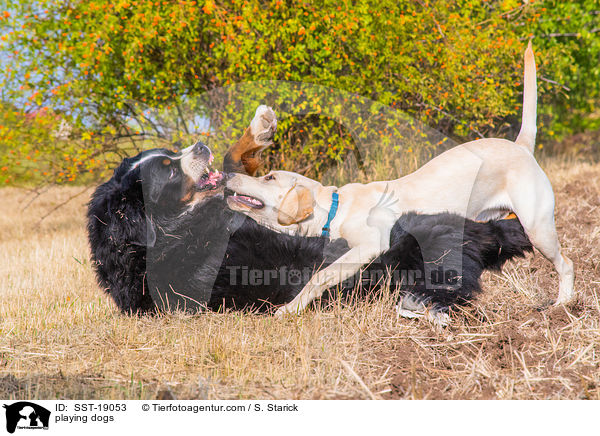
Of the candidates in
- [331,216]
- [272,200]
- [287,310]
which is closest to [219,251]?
[272,200]

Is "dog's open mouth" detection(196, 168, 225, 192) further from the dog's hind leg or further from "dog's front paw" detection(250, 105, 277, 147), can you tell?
the dog's hind leg

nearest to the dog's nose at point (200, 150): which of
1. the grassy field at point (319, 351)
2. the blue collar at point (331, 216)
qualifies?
the blue collar at point (331, 216)

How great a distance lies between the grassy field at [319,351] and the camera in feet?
7.21

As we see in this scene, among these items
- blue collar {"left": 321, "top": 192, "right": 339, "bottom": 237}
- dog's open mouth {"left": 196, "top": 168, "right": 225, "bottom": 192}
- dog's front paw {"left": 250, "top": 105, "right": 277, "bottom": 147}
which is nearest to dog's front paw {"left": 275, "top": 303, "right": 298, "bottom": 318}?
blue collar {"left": 321, "top": 192, "right": 339, "bottom": 237}

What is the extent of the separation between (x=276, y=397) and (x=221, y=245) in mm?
1283

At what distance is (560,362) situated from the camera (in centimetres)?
237

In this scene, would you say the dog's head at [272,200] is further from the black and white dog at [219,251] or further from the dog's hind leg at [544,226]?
the dog's hind leg at [544,226]

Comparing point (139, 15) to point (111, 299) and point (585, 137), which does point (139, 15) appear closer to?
point (111, 299)

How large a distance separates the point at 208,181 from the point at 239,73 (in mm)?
2689

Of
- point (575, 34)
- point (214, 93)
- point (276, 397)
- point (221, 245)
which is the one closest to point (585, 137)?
point (575, 34)

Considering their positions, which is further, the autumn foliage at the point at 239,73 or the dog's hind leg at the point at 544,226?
the autumn foliage at the point at 239,73
